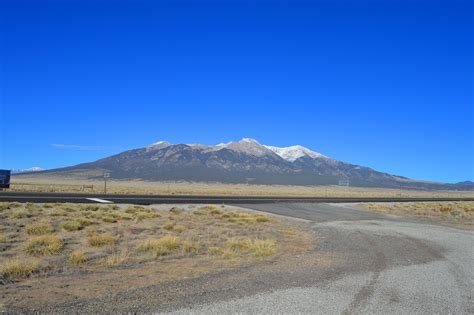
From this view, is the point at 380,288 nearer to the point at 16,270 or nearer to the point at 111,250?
the point at 16,270

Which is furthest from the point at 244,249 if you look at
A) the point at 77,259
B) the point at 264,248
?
the point at 77,259

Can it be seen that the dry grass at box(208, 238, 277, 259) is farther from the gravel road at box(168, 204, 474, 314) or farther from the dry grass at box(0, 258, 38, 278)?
the dry grass at box(0, 258, 38, 278)

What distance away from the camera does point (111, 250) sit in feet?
45.0

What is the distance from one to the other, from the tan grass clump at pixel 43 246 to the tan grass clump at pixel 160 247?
2.47 meters

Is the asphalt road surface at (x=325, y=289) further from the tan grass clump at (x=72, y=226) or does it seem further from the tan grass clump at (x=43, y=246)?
the tan grass clump at (x=72, y=226)

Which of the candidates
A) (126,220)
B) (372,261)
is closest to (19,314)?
(372,261)

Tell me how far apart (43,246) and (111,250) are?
6.73 ft

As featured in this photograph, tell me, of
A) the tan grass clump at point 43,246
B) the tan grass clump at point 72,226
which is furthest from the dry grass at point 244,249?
the tan grass clump at point 72,226

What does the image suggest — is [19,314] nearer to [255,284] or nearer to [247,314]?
[247,314]

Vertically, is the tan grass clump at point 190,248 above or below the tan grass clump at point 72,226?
below

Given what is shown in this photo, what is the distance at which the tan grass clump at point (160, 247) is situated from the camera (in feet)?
44.0

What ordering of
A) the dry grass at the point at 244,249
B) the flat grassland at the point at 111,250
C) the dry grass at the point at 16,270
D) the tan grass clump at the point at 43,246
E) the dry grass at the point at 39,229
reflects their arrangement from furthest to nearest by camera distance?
the dry grass at the point at 39,229 → the dry grass at the point at 244,249 → the tan grass clump at the point at 43,246 → the dry grass at the point at 16,270 → the flat grassland at the point at 111,250

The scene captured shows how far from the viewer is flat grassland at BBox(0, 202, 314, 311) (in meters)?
9.08

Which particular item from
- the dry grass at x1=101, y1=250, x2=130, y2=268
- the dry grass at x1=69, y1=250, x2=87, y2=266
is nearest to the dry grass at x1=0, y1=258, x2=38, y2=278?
the dry grass at x1=69, y1=250, x2=87, y2=266
